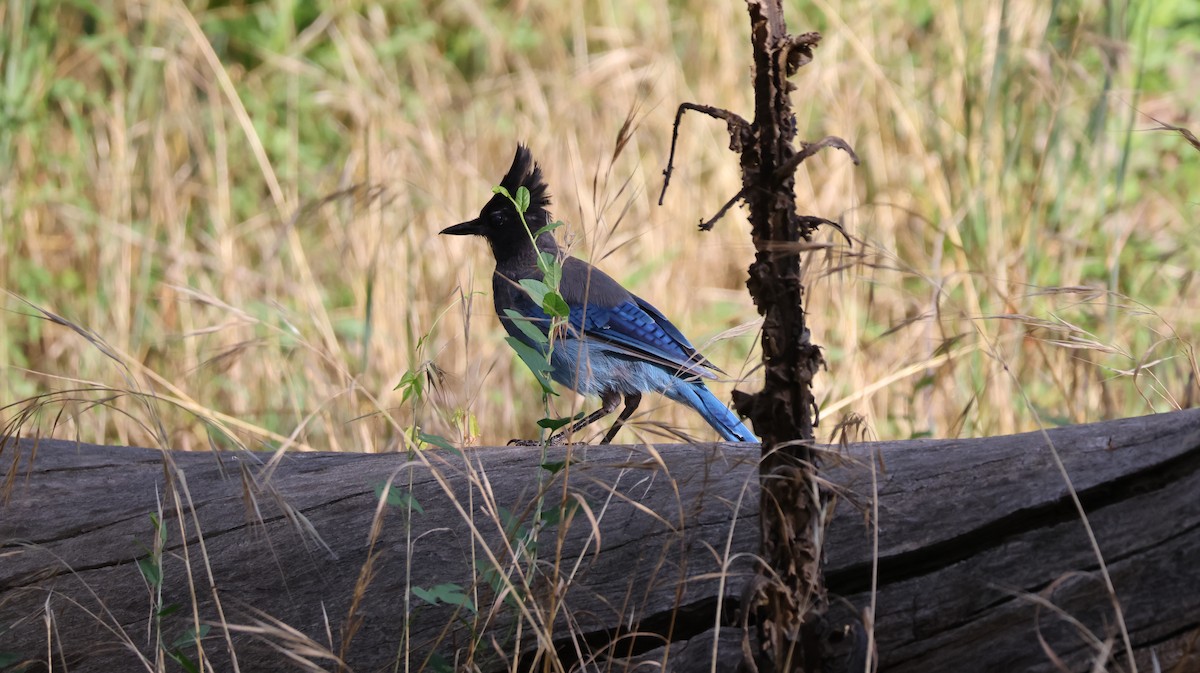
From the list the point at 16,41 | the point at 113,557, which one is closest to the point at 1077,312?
the point at 113,557

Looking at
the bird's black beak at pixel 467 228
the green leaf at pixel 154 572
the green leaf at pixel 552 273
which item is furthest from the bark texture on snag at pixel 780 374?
the bird's black beak at pixel 467 228

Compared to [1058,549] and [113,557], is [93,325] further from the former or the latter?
[1058,549]

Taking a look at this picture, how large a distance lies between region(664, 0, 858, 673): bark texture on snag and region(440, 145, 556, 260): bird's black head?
1.84 meters

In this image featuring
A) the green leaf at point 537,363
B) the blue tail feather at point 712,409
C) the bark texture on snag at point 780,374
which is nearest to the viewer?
the bark texture on snag at point 780,374

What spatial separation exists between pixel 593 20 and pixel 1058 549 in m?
4.19

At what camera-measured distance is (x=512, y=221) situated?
3.66m

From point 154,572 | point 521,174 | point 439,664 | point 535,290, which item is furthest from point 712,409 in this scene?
point 154,572

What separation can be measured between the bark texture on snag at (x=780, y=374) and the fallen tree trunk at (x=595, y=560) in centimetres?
5

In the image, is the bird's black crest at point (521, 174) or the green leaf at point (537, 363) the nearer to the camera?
the green leaf at point (537, 363)

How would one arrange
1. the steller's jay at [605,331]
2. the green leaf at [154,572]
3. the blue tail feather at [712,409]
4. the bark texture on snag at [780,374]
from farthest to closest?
the steller's jay at [605,331] < the blue tail feather at [712,409] < the green leaf at [154,572] < the bark texture on snag at [780,374]

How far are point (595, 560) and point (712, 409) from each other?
1.31m

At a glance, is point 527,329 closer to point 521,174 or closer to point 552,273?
point 552,273

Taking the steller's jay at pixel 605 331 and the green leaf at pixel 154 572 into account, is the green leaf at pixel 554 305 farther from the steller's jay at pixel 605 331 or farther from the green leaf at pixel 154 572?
the steller's jay at pixel 605 331

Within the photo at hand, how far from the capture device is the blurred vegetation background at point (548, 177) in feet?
11.5
